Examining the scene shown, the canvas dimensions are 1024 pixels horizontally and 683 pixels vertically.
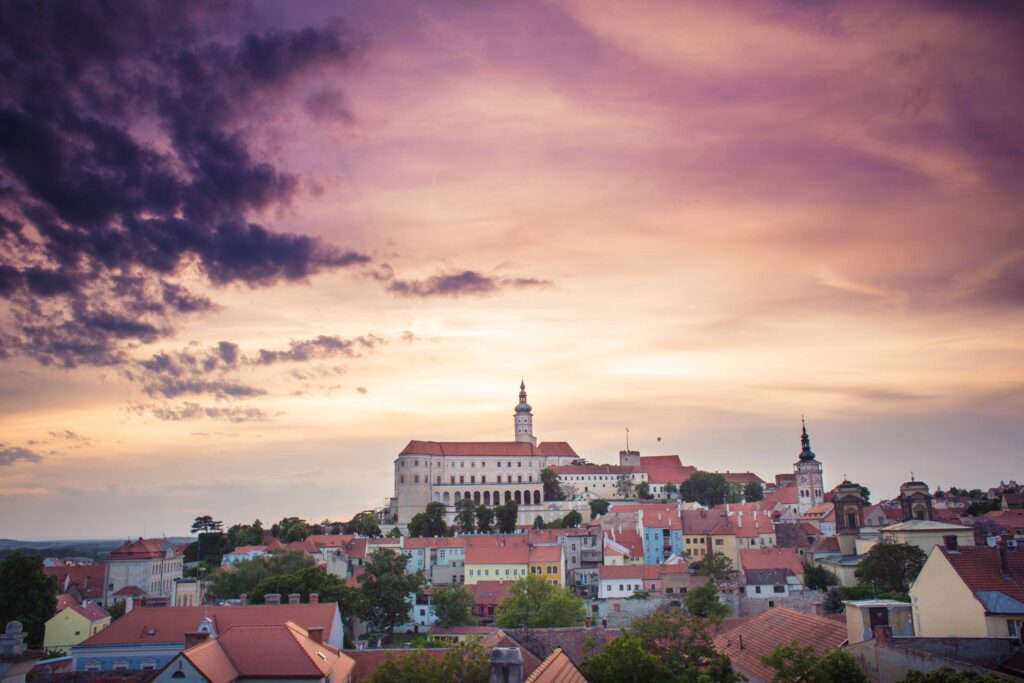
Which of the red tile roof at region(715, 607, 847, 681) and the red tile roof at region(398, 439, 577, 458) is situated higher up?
the red tile roof at region(398, 439, 577, 458)

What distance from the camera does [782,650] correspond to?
23.1m

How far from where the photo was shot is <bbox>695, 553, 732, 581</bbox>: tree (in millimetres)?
79375

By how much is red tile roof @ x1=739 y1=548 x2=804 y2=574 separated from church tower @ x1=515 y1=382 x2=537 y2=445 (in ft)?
359

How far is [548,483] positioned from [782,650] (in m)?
145

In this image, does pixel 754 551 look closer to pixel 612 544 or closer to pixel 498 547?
pixel 612 544

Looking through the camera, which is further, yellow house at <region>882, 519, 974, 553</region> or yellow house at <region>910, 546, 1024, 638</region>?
yellow house at <region>882, 519, 974, 553</region>

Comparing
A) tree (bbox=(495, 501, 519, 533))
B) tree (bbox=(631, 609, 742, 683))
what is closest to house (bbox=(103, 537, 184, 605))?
tree (bbox=(495, 501, 519, 533))

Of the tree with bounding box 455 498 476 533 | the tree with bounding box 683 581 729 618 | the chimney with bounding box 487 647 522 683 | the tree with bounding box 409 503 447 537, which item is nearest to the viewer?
the chimney with bounding box 487 647 522 683

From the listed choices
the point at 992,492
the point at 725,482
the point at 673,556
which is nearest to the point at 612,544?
the point at 673,556

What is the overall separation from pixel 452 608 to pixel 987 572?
47373 mm

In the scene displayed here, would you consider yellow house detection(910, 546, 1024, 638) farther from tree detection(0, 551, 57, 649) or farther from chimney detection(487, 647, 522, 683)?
tree detection(0, 551, 57, 649)

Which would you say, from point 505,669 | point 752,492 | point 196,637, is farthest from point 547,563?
point 505,669

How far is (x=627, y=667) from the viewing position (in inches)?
1037

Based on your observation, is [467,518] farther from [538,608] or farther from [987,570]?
[987,570]
